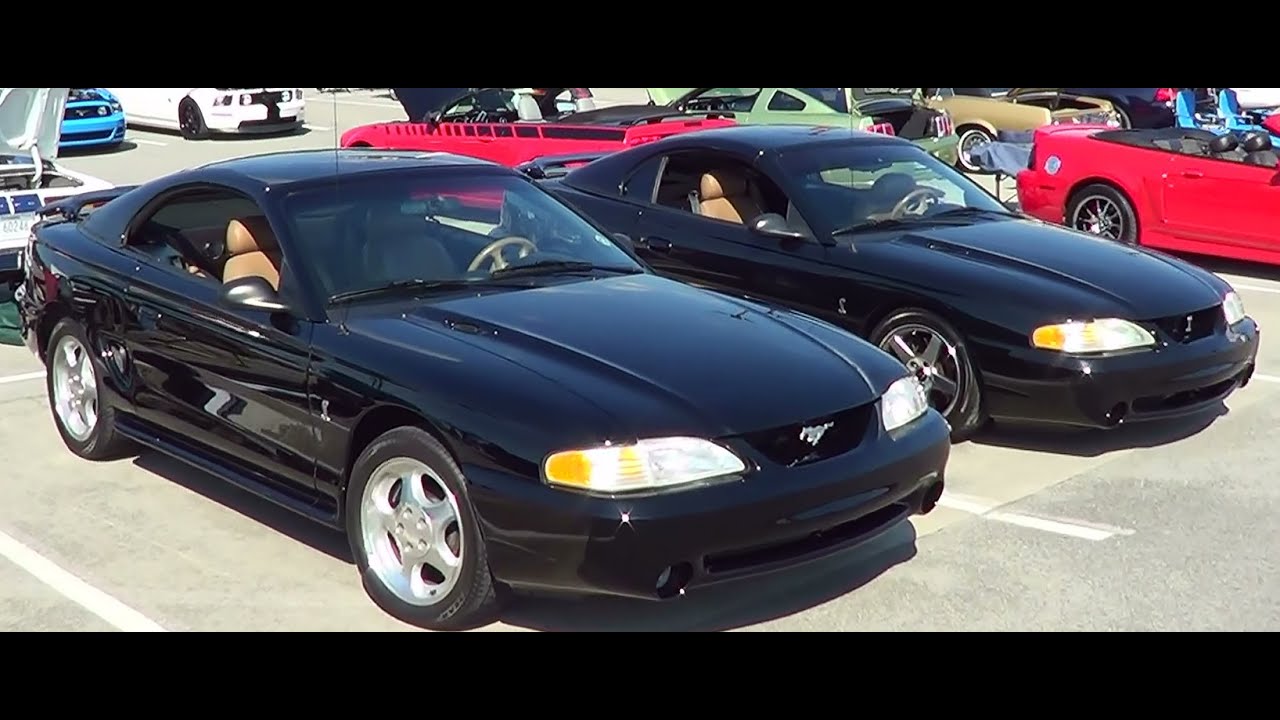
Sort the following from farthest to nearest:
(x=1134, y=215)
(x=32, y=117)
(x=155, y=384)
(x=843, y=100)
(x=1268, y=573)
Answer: (x=843, y=100) < (x=1134, y=215) < (x=32, y=117) < (x=155, y=384) < (x=1268, y=573)

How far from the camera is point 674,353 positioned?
460 centimetres

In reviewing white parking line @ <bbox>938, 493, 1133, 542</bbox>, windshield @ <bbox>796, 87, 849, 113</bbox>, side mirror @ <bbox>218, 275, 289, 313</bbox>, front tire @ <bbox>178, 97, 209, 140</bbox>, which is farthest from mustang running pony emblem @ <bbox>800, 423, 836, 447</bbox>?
front tire @ <bbox>178, 97, 209, 140</bbox>

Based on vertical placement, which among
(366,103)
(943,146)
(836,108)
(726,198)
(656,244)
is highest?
(726,198)

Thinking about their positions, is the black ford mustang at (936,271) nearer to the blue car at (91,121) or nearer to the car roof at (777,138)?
the car roof at (777,138)

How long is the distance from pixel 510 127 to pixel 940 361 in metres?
8.07

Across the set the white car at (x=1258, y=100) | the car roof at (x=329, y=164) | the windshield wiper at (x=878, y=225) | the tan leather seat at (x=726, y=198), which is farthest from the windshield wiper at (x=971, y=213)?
the white car at (x=1258, y=100)

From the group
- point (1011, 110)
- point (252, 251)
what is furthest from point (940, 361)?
point (1011, 110)

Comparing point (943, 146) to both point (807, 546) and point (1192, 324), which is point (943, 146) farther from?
point (807, 546)

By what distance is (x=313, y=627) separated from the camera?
4.50 metres

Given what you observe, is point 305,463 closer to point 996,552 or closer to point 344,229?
point 344,229

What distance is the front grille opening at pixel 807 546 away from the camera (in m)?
4.13
